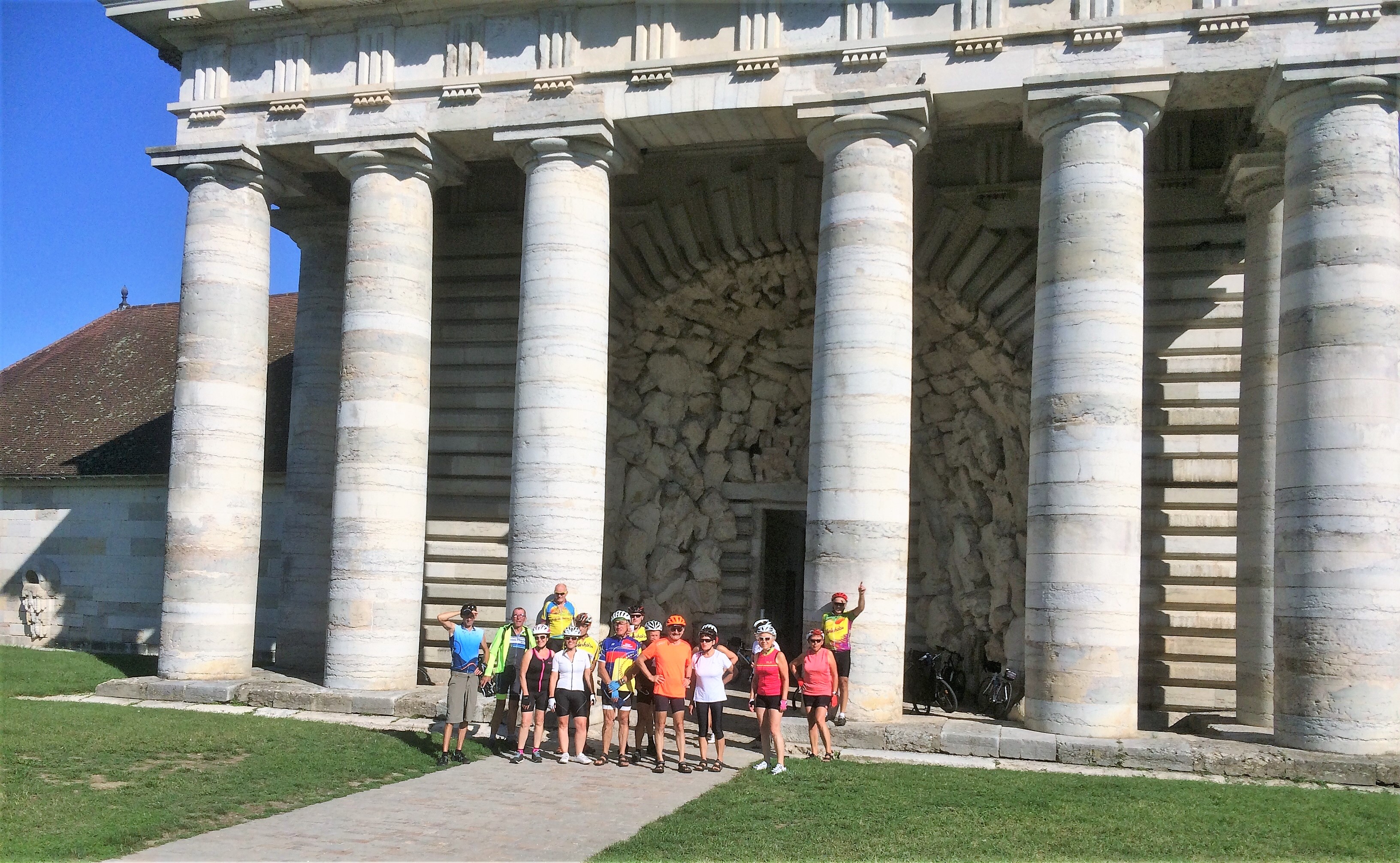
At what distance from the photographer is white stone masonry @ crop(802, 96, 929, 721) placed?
15.5 meters

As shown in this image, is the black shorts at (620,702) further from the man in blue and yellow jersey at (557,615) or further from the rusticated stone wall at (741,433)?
the rusticated stone wall at (741,433)

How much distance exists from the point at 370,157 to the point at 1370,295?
1367cm

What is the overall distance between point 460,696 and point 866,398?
20.6ft

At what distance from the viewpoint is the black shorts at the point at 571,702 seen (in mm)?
13539

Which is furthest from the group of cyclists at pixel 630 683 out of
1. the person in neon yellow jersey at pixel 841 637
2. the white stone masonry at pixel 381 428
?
the white stone masonry at pixel 381 428

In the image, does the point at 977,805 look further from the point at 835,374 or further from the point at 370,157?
the point at 370,157

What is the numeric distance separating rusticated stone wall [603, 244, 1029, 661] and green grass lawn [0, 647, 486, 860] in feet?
25.9

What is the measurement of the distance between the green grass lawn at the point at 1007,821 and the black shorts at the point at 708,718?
0.56 metres

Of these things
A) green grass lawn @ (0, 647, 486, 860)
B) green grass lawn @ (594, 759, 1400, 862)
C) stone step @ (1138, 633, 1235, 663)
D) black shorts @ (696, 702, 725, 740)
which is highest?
stone step @ (1138, 633, 1235, 663)

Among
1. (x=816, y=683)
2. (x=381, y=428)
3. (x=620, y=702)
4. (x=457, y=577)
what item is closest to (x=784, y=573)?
(x=457, y=577)

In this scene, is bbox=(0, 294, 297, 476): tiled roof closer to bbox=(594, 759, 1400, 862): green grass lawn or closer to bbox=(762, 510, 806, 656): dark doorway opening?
bbox=(762, 510, 806, 656): dark doorway opening

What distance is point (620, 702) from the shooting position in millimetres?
13508

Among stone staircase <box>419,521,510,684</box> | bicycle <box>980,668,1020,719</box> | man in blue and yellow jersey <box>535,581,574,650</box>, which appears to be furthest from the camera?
stone staircase <box>419,521,510,684</box>

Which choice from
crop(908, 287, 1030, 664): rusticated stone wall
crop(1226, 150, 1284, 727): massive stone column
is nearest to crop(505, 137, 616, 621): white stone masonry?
crop(908, 287, 1030, 664): rusticated stone wall
